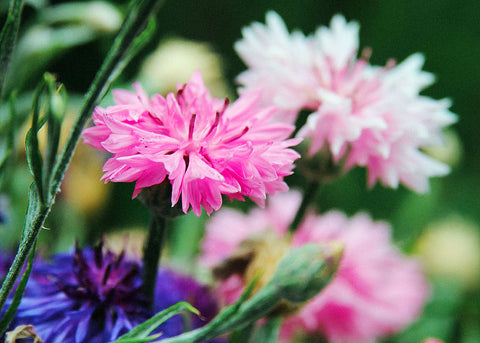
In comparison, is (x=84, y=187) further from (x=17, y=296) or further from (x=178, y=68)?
(x=17, y=296)

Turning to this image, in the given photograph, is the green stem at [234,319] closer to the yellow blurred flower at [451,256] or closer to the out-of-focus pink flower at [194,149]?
the out-of-focus pink flower at [194,149]

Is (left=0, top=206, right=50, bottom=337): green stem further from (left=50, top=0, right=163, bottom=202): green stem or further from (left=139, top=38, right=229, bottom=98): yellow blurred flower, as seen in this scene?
(left=139, top=38, right=229, bottom=98): yellow blurred flower

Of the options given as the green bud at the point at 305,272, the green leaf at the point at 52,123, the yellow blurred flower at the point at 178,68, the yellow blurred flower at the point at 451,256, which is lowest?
the green bud at the point at 305,272

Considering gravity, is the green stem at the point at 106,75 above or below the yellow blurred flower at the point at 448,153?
below

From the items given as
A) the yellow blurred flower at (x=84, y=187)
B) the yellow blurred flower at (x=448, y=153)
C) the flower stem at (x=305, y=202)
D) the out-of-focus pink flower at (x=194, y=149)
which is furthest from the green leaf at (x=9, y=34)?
the yellow blurred flower at (x=448, y=153)

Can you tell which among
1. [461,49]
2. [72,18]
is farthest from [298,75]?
[461,49]

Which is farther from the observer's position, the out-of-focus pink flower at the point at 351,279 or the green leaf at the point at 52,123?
the out-of-focus pink flower at the point at 351,279

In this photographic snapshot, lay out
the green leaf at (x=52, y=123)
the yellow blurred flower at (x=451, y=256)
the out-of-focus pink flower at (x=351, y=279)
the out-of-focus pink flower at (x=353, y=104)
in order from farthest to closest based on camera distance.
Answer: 1. the yellow blurred flower at (x=451, y=256)
2. the out-of-focus pink flower at (x=351, y=279)
3. the out-of-focus pink flower at (x=353, y=104)
4. the green leaf at (x=52, y=123)
